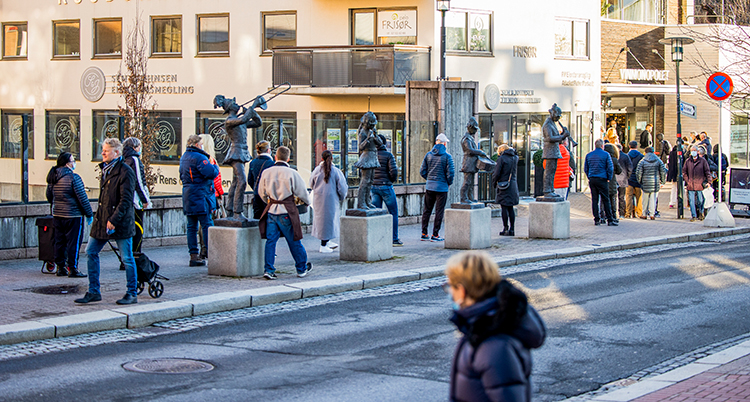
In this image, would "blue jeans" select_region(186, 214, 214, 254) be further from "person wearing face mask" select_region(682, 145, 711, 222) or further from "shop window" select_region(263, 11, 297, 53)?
"shop window" select_region(263, 11, 297, 53)

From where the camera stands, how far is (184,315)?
399 inches

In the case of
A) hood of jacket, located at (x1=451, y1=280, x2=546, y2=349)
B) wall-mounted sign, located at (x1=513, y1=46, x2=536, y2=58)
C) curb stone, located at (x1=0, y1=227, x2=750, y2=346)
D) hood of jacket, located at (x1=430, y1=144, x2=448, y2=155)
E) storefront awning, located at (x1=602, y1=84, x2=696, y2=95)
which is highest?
wall-mounted sign, located at (x1=513, y1=46, x2=536, y2=58)

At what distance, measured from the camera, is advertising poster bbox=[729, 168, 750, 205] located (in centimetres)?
2211

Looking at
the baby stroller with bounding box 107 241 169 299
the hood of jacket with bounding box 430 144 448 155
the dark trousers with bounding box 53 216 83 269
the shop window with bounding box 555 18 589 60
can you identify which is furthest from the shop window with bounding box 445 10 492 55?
the baby stroller with bounding box 107 241 169 299

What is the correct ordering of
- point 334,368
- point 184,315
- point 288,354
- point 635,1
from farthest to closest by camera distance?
point 635,1
point 184,315
point 288,354
point 334,368

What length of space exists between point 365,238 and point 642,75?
78.8 ft

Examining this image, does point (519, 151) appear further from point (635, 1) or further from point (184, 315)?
point (184, 315)

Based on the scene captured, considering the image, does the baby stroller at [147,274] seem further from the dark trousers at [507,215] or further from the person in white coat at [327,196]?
the dark trousers at [507,215]

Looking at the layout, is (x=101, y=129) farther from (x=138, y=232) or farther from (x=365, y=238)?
(x=138, y=232)

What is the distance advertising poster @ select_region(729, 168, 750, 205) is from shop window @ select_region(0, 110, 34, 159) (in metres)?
16.2

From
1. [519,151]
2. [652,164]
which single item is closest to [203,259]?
[652,164]

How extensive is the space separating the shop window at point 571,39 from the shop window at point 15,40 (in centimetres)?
2032

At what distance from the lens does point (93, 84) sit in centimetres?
3356

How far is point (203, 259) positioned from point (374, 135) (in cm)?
339
